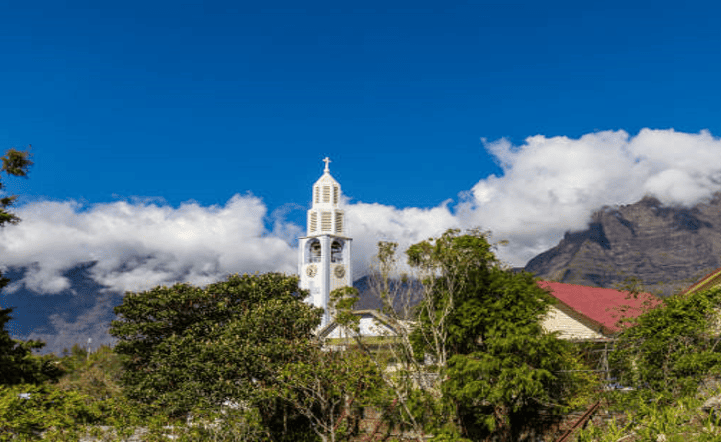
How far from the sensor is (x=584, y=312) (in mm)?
23922

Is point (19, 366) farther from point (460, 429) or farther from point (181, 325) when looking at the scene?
point (460, 429)

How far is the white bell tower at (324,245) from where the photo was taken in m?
69.9

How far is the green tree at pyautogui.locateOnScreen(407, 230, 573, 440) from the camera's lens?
1502 cm

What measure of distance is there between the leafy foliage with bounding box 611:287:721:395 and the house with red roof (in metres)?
6.82

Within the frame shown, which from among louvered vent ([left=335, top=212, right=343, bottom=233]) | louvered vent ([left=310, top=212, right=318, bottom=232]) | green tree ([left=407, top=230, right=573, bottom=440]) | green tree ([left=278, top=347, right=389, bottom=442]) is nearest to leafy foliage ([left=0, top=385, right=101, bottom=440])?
green tree ([left=278, top=347, right=389, bottom=442])

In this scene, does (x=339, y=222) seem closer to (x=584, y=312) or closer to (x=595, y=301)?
(x=595, y=301)

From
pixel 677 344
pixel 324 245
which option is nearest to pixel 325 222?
pixel 324 245

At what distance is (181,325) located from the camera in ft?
79.0

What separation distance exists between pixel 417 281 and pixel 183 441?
8046 millimetres

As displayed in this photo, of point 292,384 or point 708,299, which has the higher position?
point 708,299

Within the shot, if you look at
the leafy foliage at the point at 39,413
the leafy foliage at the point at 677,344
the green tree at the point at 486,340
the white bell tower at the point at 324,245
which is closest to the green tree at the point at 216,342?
the green tree at the point at 486,340

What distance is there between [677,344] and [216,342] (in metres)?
15.4

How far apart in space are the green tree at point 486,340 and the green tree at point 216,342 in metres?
5.71

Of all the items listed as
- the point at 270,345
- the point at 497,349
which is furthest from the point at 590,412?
the point at 270,345
